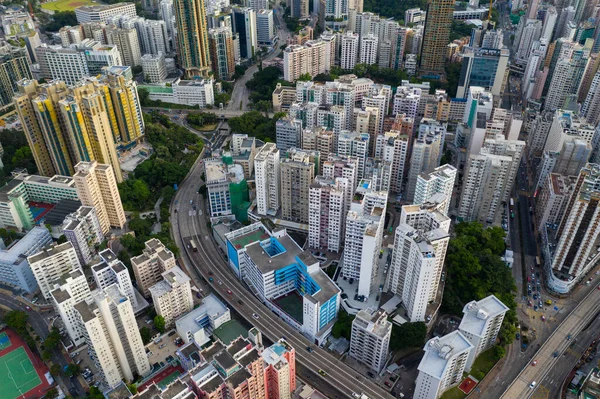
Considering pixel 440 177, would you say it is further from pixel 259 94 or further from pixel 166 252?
pixel 259 94

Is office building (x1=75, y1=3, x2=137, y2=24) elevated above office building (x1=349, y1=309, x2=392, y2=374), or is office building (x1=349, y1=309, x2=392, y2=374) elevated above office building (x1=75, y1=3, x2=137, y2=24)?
office building (x1=75, y1=3, x2=137, y2=24)

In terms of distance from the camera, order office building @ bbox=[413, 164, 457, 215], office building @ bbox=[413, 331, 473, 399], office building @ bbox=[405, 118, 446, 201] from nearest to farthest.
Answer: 1. office building @ bbox=[413, 331, 473, 399]
2. office building @ bbox=[413, 164, 457, 215]
3. office building @ bbox=[405, 118, 446, 201]

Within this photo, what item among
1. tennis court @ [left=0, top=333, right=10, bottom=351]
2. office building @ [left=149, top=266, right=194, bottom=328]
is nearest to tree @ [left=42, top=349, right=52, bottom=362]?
tennis court @ [left=0, top=333, right=10, bottom=351]

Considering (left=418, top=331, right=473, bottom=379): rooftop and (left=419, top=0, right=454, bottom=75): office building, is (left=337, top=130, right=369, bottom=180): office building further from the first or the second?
(left=419, top=0, right=454, bottom=75): office building

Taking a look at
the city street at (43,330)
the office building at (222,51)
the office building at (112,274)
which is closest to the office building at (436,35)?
the office building at (222,51)

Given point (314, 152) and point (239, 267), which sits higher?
point (314, 152)

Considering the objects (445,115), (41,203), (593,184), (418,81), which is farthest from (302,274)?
(418,81)

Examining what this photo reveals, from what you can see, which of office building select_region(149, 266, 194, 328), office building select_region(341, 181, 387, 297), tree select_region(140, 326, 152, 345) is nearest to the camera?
office building select_region(341, 181, 387, 297)
